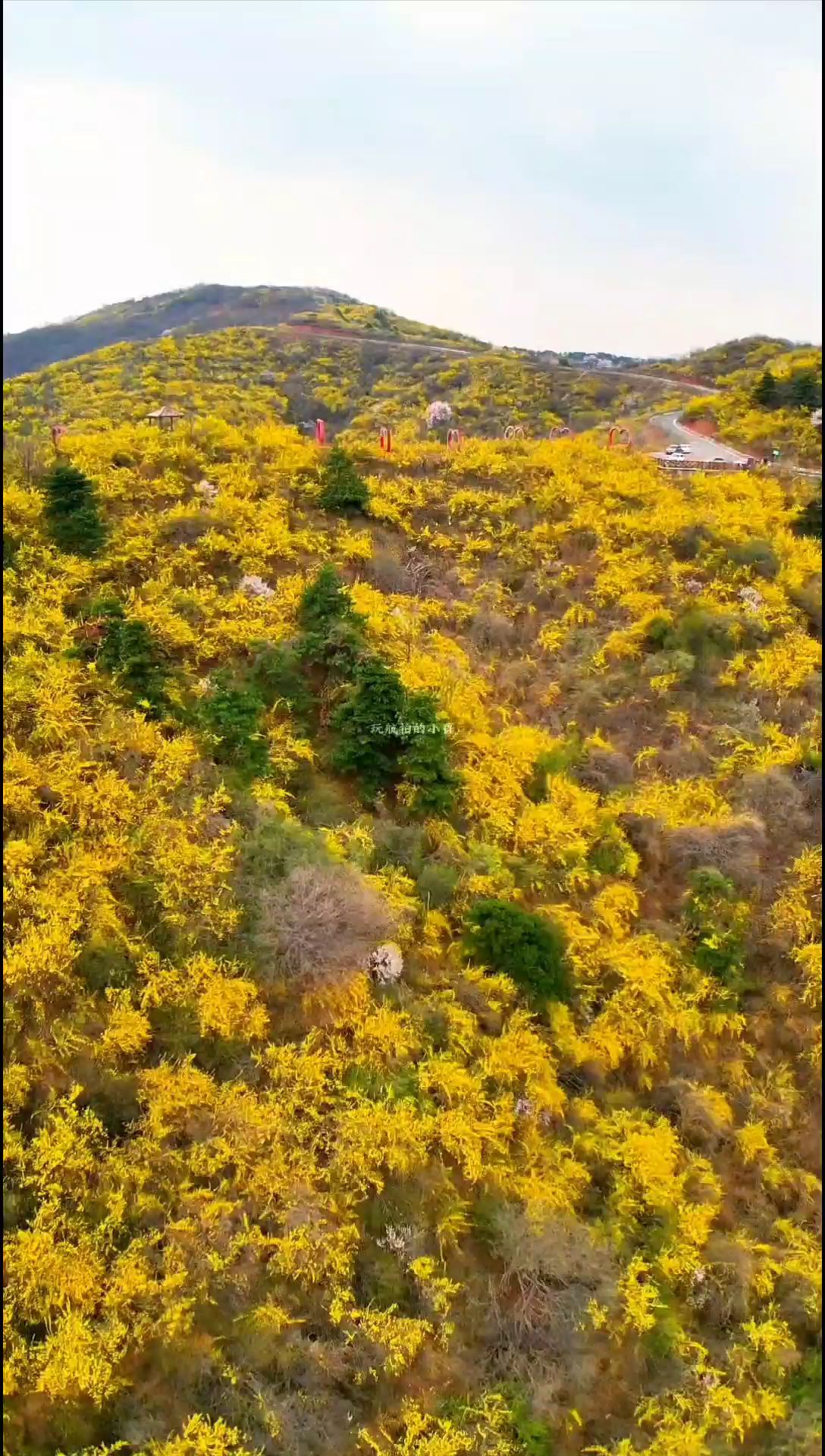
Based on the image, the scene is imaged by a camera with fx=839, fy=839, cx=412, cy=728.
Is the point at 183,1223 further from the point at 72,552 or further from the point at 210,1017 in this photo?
the point at 72,552

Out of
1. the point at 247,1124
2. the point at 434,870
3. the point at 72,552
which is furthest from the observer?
the point at 72,552

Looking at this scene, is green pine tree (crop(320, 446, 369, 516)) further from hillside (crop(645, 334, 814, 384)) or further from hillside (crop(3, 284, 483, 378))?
hillside (crop(3, 284, 483, 378))

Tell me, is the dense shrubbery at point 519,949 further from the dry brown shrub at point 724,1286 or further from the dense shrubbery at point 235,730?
the dense shrubbery at point 235,730

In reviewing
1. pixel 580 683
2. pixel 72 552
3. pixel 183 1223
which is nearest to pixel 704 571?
pixel 580 683

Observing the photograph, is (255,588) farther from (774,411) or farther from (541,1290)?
(774,411)

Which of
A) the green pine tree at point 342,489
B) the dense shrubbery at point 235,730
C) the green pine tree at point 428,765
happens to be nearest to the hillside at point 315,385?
the green pine tree at point 342,489
